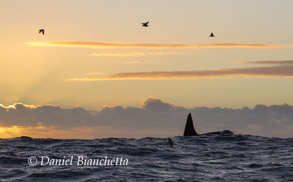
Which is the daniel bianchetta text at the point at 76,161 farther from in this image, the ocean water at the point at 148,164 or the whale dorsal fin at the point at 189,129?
the whale dorsal fin at the point at 189,129

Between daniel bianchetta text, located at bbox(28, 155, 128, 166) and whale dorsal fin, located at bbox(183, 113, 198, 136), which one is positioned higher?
whale dorsal fin, located at bbox(183, 113, 198, 136)

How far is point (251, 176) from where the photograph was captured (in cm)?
3169

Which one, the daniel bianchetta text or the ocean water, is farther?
the daniel bianchetta text

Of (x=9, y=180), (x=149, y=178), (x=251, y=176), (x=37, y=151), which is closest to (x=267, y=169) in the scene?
(x=251, y=176)

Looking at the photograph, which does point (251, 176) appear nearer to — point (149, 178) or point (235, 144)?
point (149, 178)

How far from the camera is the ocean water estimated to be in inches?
1231

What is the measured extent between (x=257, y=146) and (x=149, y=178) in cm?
2331

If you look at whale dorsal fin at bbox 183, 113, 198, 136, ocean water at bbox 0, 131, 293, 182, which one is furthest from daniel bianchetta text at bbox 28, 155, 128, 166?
whale dorsal fin at bbox 183, 113, 198, 136
